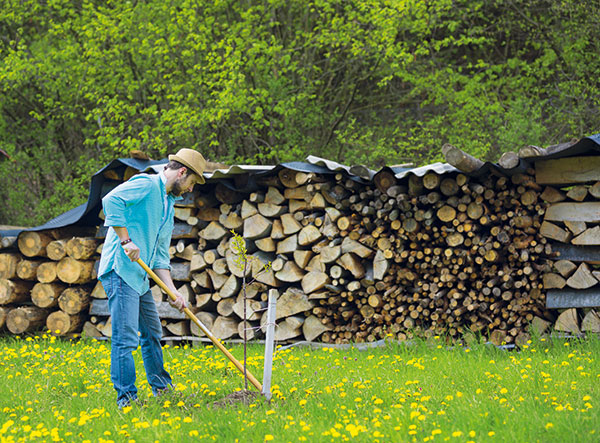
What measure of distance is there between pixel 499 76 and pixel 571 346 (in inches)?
330

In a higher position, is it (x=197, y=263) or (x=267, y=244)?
(x=267, y=244)

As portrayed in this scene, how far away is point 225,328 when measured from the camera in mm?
6746

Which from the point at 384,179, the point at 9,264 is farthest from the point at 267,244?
the point at 9,264

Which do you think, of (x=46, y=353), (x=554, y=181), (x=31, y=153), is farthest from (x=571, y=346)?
(x=31, y=153)

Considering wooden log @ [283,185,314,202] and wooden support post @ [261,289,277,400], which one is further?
wooden log @ [283,185,314,202]

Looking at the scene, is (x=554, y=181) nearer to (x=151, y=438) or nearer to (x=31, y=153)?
(x=151, y=438)

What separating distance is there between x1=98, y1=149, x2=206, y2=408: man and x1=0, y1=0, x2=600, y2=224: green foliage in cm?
641

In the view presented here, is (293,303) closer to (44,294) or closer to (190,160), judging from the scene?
(190,160)

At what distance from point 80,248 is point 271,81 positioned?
16.7ft

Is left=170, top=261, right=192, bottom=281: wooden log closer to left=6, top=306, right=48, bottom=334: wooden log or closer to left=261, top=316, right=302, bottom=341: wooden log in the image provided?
left=261, top=316, right=302, bottom=341: wooden log

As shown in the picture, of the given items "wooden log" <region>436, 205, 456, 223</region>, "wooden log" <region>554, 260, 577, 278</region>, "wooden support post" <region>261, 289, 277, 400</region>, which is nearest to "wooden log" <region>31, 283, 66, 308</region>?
"wooden support post" <region>261, 289, 277, 400</region>

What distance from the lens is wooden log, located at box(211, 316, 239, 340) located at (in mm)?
6734

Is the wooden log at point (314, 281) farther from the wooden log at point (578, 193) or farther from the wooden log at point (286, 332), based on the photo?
the wooden log at point (578, 193)

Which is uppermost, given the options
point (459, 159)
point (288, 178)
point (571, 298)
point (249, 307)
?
point (459, 159)
